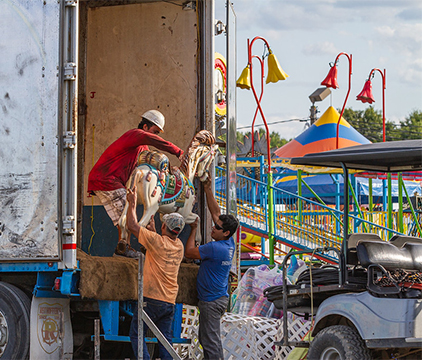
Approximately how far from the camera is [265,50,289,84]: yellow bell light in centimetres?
1415

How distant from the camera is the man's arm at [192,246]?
7.41 m

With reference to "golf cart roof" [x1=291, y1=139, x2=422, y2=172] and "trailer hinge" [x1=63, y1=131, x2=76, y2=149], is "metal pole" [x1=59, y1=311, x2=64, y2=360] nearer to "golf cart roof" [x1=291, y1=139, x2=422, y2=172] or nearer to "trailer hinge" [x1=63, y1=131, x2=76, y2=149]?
"trailer hinge" [x1=63, y1=131, x2=76, y2=149]

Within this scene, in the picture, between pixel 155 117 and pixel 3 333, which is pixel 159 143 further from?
pixel 3 333

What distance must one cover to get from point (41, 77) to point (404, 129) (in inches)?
2312

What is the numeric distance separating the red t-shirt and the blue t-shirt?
1.43m

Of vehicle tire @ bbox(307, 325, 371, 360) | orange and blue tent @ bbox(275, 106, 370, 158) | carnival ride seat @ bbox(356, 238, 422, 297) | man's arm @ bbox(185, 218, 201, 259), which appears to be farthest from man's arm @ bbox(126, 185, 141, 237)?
orange and blue tent @ bbox(275, 106, 370, 158)

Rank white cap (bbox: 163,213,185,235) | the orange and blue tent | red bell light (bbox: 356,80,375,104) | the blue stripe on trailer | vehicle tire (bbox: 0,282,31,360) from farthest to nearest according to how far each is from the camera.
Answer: the orange and blue tent
red bell light (bbox: 356,80,375,104)
white cap (bbox: 163,213,185,235)
vehicle tire (bbox: 0,282,31,360)
the blue stripe on trailer

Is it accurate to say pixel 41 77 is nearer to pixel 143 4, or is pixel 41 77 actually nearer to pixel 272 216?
pixel 143 4

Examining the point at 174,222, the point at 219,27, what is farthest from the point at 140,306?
the point at 219,27

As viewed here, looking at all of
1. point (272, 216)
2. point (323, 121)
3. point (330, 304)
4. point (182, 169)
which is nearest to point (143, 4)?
point (182, 169)

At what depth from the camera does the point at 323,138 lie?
70.7 feet

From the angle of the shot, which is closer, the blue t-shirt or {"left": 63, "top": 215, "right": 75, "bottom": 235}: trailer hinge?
{"left": 63, "top": 215, "right": 75, "bottom": 235}: trailer hinge

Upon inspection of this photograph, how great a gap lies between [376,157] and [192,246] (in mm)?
2468

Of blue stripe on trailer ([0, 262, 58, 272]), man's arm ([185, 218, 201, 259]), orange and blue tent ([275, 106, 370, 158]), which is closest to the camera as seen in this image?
blue stripe on trailer ([0, 262, 58, 272])
